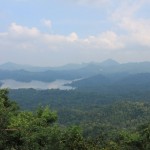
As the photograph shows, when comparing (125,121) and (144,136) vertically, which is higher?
(144,136)

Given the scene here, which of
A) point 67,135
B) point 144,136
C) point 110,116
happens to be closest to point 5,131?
point 67,135

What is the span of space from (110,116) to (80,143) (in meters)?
113

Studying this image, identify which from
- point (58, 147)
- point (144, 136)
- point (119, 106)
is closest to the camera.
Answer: point (58, 147)

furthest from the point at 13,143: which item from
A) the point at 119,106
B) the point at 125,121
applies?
the point at 119,106

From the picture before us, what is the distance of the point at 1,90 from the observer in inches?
1508

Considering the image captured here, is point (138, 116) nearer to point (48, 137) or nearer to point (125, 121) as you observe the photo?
point (125, 121)

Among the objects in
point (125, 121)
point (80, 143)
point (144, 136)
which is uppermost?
point (80, 143)

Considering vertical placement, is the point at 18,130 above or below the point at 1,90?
below

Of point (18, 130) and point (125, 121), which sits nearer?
point (18, 130)

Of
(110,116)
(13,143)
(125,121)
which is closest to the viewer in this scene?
(13,143)

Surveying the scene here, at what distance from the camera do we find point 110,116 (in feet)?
443

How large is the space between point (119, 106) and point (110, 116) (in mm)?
15353

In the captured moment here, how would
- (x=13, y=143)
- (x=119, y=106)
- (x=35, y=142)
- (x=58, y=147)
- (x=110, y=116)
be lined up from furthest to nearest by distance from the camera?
(x=119, y=106) → (x=110, y=116) → (x=13, y=143) → (x=35, y=142) → (x=58, y=147)

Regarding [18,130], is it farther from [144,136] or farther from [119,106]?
[119,106]
